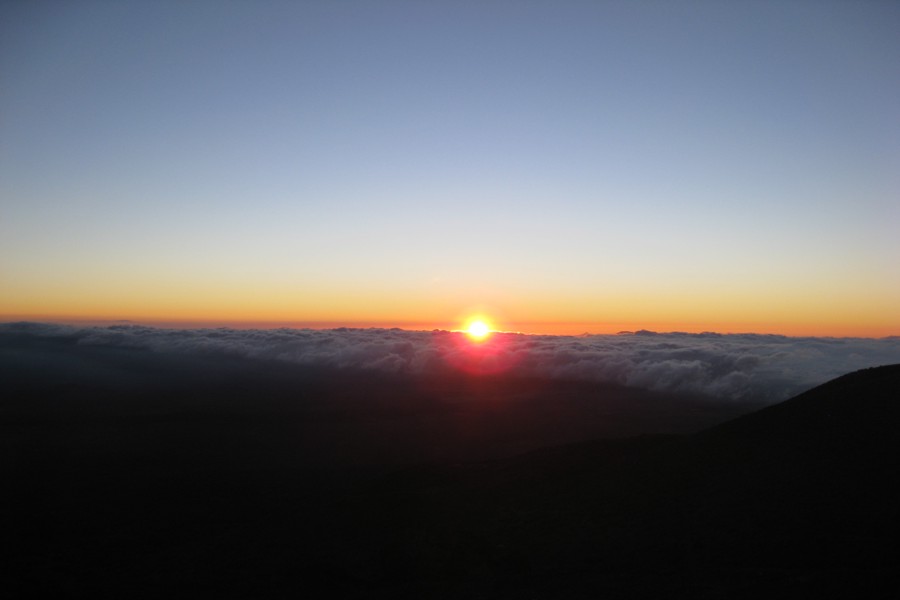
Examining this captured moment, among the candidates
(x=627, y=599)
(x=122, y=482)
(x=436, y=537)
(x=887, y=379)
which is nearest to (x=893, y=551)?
(x=627, y=599)

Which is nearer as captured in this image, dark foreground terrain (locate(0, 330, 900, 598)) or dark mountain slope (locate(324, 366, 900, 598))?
dark mountain slope (locate(324, 366, 900, 598))

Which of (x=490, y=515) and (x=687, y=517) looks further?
(x=490, y=515)

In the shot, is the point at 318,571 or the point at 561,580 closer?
the point at 561,580

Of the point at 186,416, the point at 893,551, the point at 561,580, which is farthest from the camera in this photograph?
the point at 186,416

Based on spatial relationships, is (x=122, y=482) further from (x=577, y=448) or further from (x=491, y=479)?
(x=577, y=448)

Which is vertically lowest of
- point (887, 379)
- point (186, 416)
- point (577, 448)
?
point (186, 416)

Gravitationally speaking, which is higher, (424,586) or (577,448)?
(577,448)

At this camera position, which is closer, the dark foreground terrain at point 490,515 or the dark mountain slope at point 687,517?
the dark mountain slope at point 687,517

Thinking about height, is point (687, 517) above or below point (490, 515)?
above
